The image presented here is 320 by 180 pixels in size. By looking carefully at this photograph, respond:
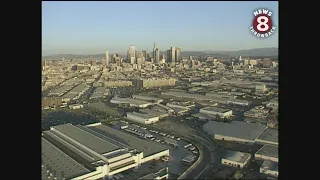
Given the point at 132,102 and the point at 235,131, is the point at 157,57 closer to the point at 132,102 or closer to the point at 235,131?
the point at 132,102

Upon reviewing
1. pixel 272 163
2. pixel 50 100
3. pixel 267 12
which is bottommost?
pixel 272 163

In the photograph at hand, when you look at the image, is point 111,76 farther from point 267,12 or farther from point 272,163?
point 267,12

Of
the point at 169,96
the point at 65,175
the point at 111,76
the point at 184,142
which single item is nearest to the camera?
the point at 65,175

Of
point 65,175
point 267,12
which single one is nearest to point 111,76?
point 65,175

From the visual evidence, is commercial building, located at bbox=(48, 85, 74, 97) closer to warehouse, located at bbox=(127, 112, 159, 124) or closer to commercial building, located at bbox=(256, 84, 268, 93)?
warehouse, located at bbox=(127, 112, 159, 124)

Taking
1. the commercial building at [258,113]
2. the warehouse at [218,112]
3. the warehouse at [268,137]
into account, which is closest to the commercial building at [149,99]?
the warehouse at [218,112]

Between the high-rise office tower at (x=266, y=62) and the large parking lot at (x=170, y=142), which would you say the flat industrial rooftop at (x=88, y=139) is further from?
the high-rise office tower at (x=266, y=62)
